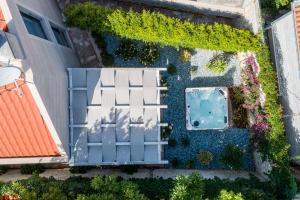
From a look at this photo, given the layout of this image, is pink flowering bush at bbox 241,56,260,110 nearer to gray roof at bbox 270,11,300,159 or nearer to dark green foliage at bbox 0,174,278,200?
gray roof at bbox 270,11,300,159

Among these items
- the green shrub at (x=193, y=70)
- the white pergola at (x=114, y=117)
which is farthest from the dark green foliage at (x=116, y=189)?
the green shrub at (x=193, y=70)

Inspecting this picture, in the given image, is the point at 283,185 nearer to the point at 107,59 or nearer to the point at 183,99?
the point at 183,99

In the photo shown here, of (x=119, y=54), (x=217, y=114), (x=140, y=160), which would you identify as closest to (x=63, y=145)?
(x=140, y=160)

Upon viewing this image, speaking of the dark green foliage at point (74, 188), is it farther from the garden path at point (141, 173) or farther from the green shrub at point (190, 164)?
the green shrub at point (190, 164)

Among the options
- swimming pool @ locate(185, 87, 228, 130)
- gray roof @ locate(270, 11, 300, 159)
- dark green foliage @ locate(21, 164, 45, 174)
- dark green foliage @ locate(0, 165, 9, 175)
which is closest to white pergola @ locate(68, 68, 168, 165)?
dark green foliage @ locate(21, 164, 45, 174)

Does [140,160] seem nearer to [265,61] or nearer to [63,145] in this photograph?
[63,145]

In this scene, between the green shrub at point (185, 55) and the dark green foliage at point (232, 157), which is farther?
the green shrub at point (185, 55)

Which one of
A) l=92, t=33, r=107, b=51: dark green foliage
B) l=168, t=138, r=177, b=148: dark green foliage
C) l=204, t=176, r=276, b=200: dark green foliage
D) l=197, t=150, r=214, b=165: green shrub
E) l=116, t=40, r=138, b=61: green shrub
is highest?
l=92, t=33, r=107, b=51: dark green foliage
